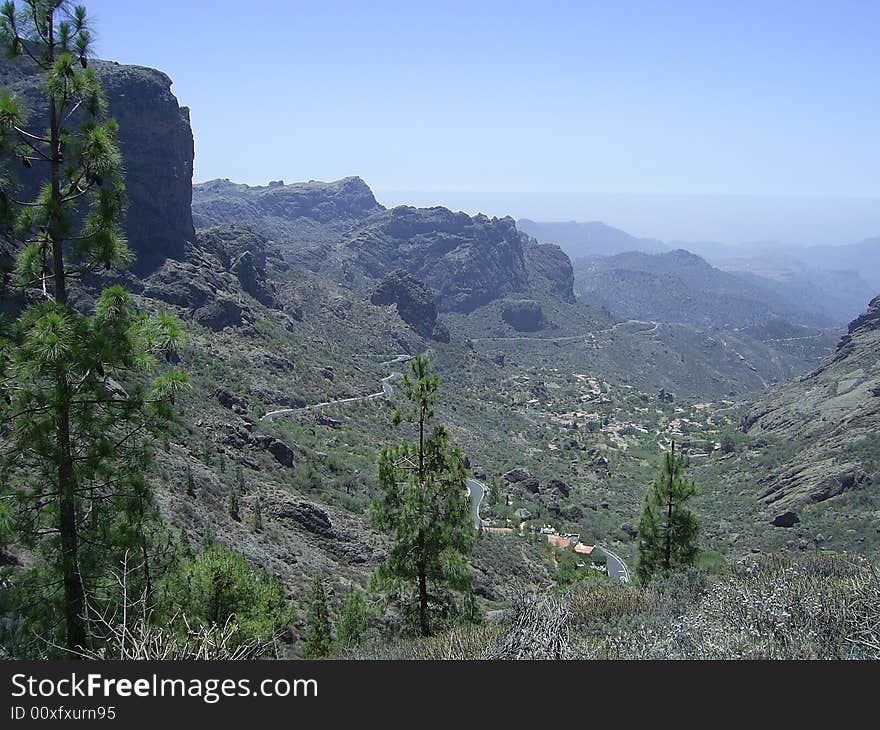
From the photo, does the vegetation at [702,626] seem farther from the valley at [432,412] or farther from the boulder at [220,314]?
the boulder at [220,314]

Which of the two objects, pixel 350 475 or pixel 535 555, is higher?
pixel 350 475

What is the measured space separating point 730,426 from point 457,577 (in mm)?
93162

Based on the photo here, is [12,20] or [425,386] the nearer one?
[12,20]

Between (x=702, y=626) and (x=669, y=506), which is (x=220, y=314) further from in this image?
(x=702, y=626)

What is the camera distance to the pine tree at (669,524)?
1834 centimetres

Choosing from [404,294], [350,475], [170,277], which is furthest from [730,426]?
[170,277]

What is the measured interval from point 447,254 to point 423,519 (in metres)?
175

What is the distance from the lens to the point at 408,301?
119062mm

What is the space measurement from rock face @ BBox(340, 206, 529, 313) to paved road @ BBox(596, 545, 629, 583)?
118 m

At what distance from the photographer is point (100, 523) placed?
8.01 meters

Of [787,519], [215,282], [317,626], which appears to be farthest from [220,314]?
[787,519]

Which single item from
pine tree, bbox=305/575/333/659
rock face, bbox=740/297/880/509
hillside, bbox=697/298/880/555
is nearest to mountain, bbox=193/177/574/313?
rock face, bbox=740/297/880/509

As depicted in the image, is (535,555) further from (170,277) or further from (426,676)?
(170,277)

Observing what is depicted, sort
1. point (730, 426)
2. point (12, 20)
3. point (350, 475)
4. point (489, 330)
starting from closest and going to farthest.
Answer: point (12, 20), point (350, 475), point (730, 426), point (489, 330)
